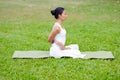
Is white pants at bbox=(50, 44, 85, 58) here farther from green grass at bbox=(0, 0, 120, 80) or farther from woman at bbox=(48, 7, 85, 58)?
green grass at bbox=(0, 0, 120, 80)

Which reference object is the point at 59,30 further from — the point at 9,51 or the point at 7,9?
the point at 7,9

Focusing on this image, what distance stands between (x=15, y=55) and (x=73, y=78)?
68.7 inches

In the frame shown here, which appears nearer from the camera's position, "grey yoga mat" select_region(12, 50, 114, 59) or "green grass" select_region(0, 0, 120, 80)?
"green grass" select_region(0, 0, 120, 80)

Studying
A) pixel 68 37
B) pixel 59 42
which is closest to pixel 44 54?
pixel 59 42

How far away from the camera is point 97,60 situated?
5.93 metres

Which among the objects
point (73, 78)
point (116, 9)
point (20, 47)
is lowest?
point (116, 9)

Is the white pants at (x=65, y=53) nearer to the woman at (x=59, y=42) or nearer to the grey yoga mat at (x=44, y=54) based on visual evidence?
the woman at (x=59, y=42)

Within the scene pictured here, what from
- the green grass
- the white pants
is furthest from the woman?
the green grass

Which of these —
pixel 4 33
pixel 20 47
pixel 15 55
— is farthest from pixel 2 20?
pixel 15 55

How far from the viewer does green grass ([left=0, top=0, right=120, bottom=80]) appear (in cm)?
527

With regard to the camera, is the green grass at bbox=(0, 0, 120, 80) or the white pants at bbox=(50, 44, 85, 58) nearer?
the green grass at bbox=(0, 0, 120, 80)

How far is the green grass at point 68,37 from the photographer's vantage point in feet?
17.3

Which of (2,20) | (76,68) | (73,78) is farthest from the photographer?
(2,20)

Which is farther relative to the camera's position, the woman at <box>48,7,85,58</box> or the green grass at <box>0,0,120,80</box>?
the woman at <box>48,7,85,58</box>
